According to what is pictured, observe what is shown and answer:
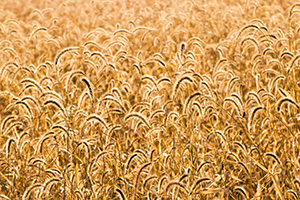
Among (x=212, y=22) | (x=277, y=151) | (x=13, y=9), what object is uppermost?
(x=13, y=9)

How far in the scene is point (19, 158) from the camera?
2730 millimetres

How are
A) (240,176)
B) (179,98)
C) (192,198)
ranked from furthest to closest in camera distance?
1. (179,98)
2. (240,176)
3. (192,198)

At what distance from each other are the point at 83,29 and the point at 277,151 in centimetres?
581

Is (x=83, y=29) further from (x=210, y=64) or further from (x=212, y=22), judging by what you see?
(x=210, y=64)

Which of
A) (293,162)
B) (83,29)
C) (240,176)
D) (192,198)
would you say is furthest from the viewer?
(83,29)

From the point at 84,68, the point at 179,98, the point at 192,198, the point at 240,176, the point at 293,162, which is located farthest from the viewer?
the point at 84,68

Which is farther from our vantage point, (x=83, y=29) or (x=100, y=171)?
(x=83, y=29)

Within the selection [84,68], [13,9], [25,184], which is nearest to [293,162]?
[25,184]

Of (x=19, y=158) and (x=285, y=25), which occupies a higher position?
(x=285, y=25)

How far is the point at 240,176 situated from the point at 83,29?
6008 mm

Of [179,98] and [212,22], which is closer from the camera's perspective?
[179,98]

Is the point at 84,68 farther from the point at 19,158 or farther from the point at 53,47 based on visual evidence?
the point at 19,158

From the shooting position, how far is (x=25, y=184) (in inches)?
99.6

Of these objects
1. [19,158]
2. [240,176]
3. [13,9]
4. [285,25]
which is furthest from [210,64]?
[13,9]
